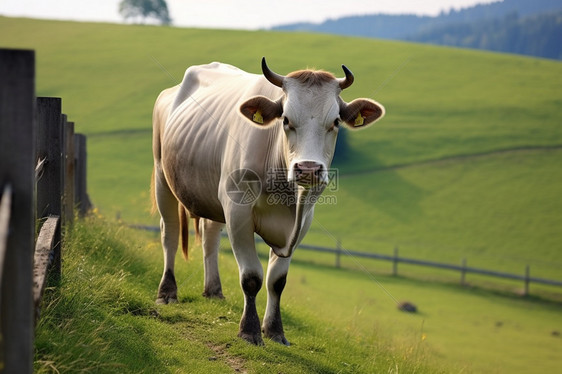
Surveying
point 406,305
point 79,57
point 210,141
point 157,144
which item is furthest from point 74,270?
point 79,57

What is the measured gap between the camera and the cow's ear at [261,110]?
600cm

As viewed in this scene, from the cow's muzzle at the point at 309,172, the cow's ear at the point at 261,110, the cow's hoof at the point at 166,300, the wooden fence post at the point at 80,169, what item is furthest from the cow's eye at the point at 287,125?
the wooden fence post at the point at 80,169

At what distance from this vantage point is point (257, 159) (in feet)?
20.6

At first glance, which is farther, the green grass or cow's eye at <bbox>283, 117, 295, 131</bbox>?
cow's eye at <bbox>283, 117, 295, 131</bbox>

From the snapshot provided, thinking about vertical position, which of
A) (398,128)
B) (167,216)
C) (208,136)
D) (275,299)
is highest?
(398,128)

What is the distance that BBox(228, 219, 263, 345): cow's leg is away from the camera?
629cm

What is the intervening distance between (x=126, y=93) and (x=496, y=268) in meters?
27.5

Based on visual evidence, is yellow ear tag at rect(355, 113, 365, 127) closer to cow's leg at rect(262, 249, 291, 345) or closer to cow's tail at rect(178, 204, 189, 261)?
cow's leg at rect(262, 249, 291, 345)

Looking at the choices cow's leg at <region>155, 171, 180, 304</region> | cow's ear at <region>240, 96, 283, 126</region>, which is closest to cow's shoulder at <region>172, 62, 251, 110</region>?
cow's leg at <region>155, 171, 180, 304</region>

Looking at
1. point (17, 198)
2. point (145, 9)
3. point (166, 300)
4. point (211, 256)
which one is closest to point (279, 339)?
point (166, 300)

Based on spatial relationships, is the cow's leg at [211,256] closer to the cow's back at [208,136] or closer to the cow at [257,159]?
the cow at [257,159]

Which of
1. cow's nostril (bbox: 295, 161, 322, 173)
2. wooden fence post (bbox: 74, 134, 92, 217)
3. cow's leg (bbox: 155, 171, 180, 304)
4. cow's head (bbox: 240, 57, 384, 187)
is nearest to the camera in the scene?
cow's nostril (bbox: 295, 161, 322, 173)

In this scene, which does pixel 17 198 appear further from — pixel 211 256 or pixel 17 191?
pixel 211 256

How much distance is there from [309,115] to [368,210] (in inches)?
1079
